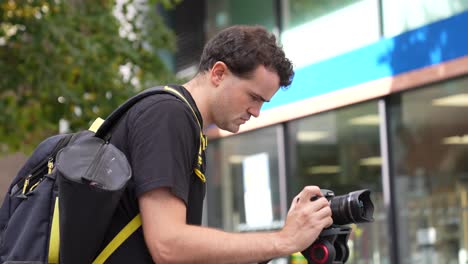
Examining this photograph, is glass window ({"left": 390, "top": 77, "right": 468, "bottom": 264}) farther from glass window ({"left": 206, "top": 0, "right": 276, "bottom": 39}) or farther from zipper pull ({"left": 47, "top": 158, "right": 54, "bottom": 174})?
zipper pull ({"left": 47, "top": 158, "right": 54, "bottom": 174})

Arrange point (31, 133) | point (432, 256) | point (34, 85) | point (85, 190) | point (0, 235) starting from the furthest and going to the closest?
point (31, 133) < point (34, 85) < point (432, 256) < point (0, 235) < point (85, 190)

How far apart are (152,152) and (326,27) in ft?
24.7

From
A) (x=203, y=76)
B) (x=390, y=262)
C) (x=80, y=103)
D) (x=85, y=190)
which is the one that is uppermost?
(x=80, y=103)

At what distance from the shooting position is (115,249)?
→ 236cm

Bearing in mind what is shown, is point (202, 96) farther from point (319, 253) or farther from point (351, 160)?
point (351, 160)

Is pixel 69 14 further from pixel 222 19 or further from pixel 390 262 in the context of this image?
pixel 390 262

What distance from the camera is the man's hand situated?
7.75 ft

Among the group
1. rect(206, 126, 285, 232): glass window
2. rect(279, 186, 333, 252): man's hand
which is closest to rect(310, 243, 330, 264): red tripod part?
rect(279, 186, 333, 252): man's hand

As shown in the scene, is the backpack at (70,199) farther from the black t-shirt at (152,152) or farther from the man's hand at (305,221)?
the man's hand at (305,221)

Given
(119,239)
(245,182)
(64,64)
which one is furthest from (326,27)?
(119,239)

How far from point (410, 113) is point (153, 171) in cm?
649

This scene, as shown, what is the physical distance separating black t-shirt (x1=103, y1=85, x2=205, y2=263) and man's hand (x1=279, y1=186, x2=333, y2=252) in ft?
0.92

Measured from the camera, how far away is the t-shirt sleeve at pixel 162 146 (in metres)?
2.26

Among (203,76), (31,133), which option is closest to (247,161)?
(31,133)
